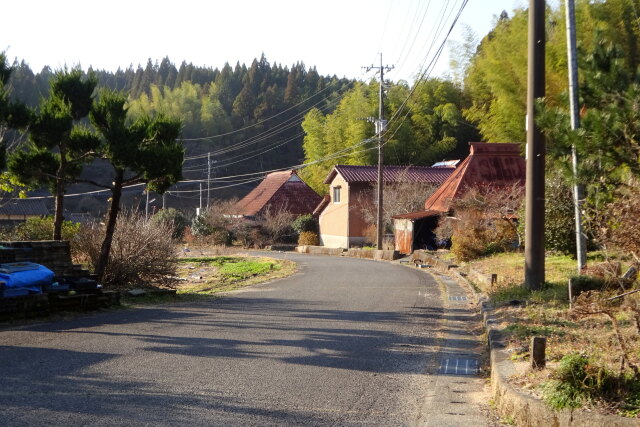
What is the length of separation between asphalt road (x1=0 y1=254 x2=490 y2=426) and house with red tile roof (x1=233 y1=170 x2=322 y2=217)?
140 ft

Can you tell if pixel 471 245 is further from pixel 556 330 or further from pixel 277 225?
pixel 277 225

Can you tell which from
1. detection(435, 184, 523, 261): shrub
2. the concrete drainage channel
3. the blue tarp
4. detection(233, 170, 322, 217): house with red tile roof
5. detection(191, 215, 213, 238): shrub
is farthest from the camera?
detection(233, 170, 322, 217): house with red tile roof

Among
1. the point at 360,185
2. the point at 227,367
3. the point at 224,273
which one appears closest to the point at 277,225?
the point at 360,185

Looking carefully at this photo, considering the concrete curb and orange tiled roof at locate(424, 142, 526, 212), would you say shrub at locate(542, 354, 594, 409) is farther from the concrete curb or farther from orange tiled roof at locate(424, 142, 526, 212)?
orange tiled roof at locate(424, 142, 526, 212)

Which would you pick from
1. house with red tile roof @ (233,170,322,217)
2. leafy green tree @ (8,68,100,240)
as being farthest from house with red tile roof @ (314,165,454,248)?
leafy green tree @ (8,68,100,240)

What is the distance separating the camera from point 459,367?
884 centimetres

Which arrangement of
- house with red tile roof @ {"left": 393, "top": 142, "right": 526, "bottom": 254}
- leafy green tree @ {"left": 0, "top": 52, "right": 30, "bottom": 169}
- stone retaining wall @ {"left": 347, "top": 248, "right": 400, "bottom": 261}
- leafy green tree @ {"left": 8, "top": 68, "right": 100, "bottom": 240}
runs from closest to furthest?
1. leafy green tree @ {"left": 0, "top": 52, "right": 30, "bottom": 169}
2. leafy green tree @ {"left": 8, "top": 68, "right": 100, "bottom": 240}
3. stone retaining wall @ {"left": 347, "top": 248, "right": 400, "bottom": 261}
4. house with red tile roof @ {"left": 393, "top": 142, "right": 526, "bottom": 254}

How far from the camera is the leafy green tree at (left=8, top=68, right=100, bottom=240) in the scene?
15.0 m

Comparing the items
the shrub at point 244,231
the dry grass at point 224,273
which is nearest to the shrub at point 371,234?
the shrub at point 244,231

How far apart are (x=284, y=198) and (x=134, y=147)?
43357 mm

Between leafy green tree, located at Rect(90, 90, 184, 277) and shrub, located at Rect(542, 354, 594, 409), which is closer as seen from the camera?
shrub, located at Rect(542, 354, 594, 409)

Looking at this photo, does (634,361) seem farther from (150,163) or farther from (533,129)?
(150,163)

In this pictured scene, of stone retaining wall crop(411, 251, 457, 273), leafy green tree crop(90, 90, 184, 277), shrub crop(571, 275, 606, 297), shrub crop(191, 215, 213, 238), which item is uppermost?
leafy green tree crop(90, 90, 184, 277)

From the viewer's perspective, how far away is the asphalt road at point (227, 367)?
632 cm
